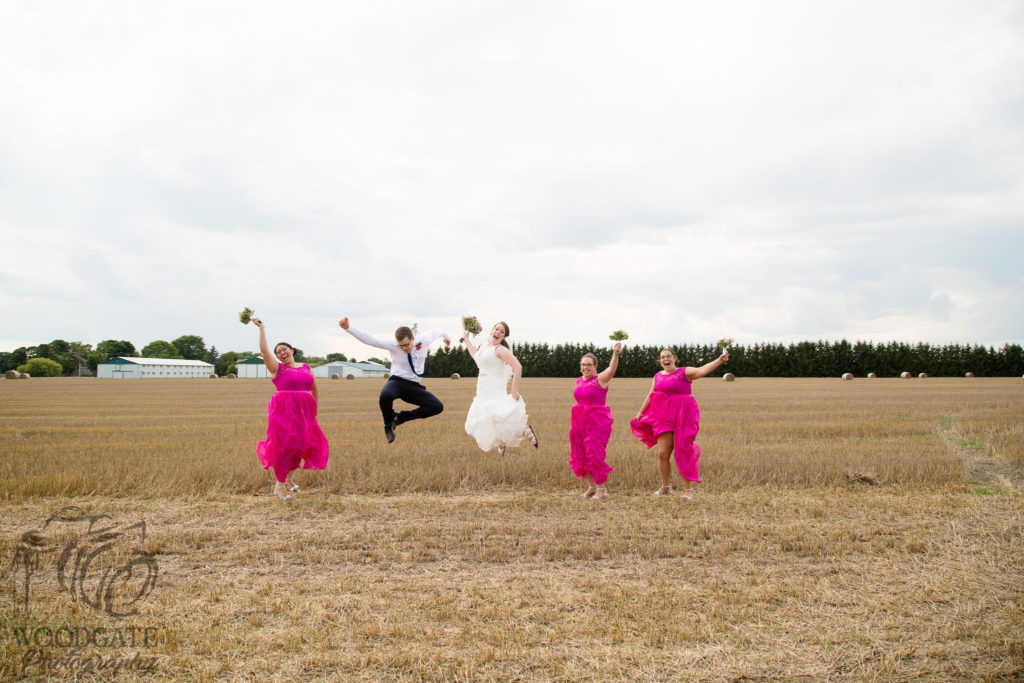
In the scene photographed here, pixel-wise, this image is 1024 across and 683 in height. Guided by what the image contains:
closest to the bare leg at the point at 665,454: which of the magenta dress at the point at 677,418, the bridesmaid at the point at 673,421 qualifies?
the bridesmaid at the point at 673,421

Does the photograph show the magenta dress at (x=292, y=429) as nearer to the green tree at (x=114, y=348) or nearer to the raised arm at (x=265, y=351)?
the raised arm at (x=265, y=351)

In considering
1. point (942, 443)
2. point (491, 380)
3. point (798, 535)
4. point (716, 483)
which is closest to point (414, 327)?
point (491, 380)

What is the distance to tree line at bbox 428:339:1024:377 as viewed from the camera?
3329 inches

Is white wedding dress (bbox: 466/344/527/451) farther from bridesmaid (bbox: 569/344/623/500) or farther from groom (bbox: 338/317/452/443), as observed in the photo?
bridesmaid (bbox: 569/344/623/500)

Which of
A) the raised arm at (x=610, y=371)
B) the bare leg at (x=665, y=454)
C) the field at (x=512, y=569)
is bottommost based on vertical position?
the field at (x=512, y=569)

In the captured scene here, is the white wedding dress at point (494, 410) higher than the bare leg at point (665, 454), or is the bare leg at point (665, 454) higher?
the white wedding dress at point (494, 410)

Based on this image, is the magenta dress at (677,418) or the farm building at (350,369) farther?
the farm building at (350,369)

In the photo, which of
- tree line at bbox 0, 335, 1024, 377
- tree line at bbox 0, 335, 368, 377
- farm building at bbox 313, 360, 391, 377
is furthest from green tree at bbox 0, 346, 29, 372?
tree line at bbox 0, 335, 1024, 377

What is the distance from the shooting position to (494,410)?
11.4 meters

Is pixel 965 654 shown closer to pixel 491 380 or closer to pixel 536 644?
pixel 536 644

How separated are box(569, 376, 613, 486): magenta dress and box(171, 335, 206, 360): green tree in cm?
17810

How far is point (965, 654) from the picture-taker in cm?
493

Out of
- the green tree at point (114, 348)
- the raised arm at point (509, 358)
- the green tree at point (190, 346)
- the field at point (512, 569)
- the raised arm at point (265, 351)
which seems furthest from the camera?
the green tree at point (190, 346)

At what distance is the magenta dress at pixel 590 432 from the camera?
35.7 feet
